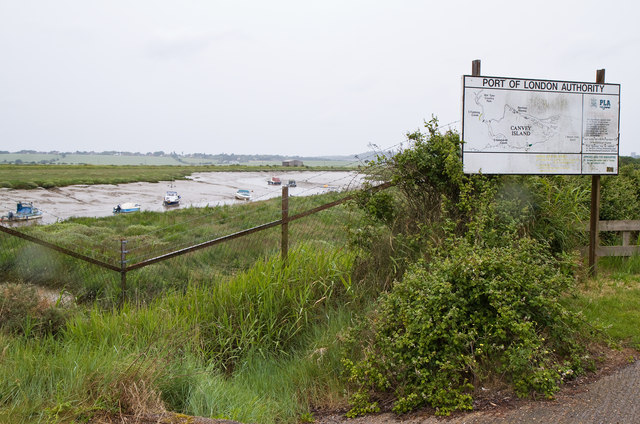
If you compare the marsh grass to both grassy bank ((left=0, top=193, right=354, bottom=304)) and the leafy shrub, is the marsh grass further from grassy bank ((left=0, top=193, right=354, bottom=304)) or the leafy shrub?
grassy bank ((left=0, top=193, right=354, bottom=304))

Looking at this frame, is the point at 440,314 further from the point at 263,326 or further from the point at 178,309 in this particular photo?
the point at 178,309

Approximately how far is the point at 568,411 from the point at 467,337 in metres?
0.90

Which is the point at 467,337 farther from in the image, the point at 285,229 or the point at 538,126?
the point at 538,126

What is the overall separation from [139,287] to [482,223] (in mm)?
5651

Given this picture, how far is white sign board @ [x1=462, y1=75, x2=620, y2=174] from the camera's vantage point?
290 inches

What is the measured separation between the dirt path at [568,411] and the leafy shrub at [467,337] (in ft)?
0.35

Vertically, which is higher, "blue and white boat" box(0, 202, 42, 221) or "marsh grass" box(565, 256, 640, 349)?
"marsh grass" box(565, 256, 640, 349)

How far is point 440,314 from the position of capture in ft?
15.0

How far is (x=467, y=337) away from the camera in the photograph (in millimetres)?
4383

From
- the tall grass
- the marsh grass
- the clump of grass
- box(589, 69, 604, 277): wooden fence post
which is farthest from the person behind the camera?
box(589, 69, 604, 277): wooden fence post

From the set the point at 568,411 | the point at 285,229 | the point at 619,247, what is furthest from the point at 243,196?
the point at 568,411

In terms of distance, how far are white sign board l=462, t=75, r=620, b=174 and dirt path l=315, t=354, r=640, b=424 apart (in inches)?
145

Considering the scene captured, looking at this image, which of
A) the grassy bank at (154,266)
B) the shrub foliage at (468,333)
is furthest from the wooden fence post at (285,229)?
the shrub foliage at (468,333)

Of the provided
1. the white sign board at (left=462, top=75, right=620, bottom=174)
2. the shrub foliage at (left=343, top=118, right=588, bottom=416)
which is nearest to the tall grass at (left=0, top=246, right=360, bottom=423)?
the shrub foliage at (left=343, top=118, right=588, bottom=416)
